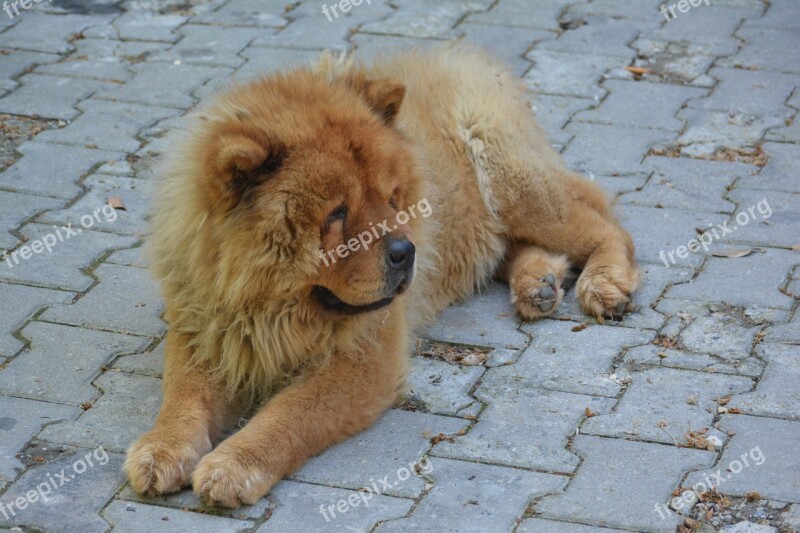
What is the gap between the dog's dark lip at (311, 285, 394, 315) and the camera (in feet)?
12.6

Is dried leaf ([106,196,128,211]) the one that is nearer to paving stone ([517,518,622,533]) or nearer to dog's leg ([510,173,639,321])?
dog's leg ([510,173,639,321])

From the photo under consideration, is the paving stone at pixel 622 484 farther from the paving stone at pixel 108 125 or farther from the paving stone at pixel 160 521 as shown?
the paving stone at pixel 108 125

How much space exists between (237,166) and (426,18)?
14.4 ft

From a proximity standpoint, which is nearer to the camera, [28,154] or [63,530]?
[63,530]

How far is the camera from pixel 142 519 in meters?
3.46

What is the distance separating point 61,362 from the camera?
4324 mm

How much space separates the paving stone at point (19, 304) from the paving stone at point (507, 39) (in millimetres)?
3410

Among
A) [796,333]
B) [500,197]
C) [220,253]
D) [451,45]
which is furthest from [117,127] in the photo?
[796,333]

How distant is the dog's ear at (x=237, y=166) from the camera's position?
Result: 3.50 m

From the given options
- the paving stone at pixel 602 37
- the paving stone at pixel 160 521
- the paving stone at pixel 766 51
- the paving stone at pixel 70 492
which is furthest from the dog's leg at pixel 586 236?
the paving stone at pixel 766 51

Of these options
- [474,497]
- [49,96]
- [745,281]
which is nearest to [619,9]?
[745,281]

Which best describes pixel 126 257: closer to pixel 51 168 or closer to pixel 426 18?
pixel 51 168

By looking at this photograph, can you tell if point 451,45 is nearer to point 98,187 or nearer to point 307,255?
point 98,187

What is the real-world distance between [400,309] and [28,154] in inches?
107
